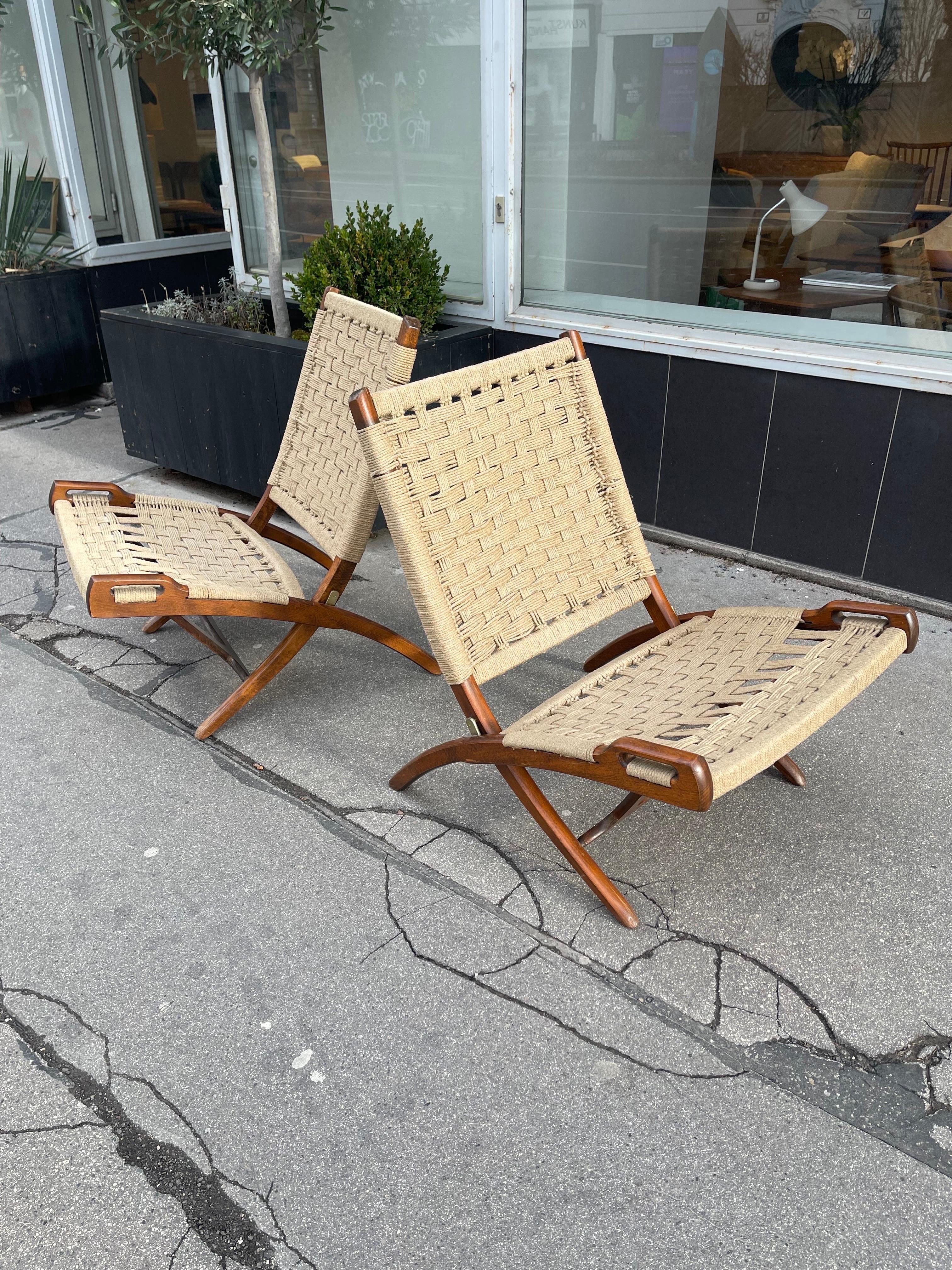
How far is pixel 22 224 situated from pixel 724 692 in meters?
5.27

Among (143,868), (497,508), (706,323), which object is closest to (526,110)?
(706,323)

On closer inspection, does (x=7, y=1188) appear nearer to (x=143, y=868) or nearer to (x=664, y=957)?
(x=143, y=868)

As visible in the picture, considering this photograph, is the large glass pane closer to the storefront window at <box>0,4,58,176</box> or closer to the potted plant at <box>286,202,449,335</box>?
the potted plant at <box>286,202,449,335</box>

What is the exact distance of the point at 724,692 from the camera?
79.6 inches

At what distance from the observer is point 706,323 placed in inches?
141

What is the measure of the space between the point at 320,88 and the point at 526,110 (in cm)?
128

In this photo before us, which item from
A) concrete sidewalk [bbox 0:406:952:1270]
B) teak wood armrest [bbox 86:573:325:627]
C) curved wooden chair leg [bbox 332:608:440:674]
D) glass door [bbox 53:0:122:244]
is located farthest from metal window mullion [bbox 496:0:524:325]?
glass door [bbox 53:0:122:244]

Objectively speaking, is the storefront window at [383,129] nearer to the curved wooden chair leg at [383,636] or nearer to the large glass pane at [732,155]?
the large glass pane at [732,155]

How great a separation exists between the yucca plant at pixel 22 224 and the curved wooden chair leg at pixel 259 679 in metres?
3.97

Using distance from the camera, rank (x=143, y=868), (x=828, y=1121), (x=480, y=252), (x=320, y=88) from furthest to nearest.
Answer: (x=320, y=88), (x=480, y=252), (x=143, y=868), (x=828, y=1121)

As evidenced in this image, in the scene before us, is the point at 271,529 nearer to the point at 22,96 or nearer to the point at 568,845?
the point at 568,845

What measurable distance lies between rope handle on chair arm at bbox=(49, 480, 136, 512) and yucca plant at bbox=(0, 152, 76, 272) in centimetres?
322

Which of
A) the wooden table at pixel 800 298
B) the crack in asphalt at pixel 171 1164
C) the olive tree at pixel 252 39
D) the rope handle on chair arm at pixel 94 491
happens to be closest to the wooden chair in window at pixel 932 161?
the wooden table at pixel 800 298

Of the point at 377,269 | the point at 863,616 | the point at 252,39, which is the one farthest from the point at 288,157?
the point at 863,616
